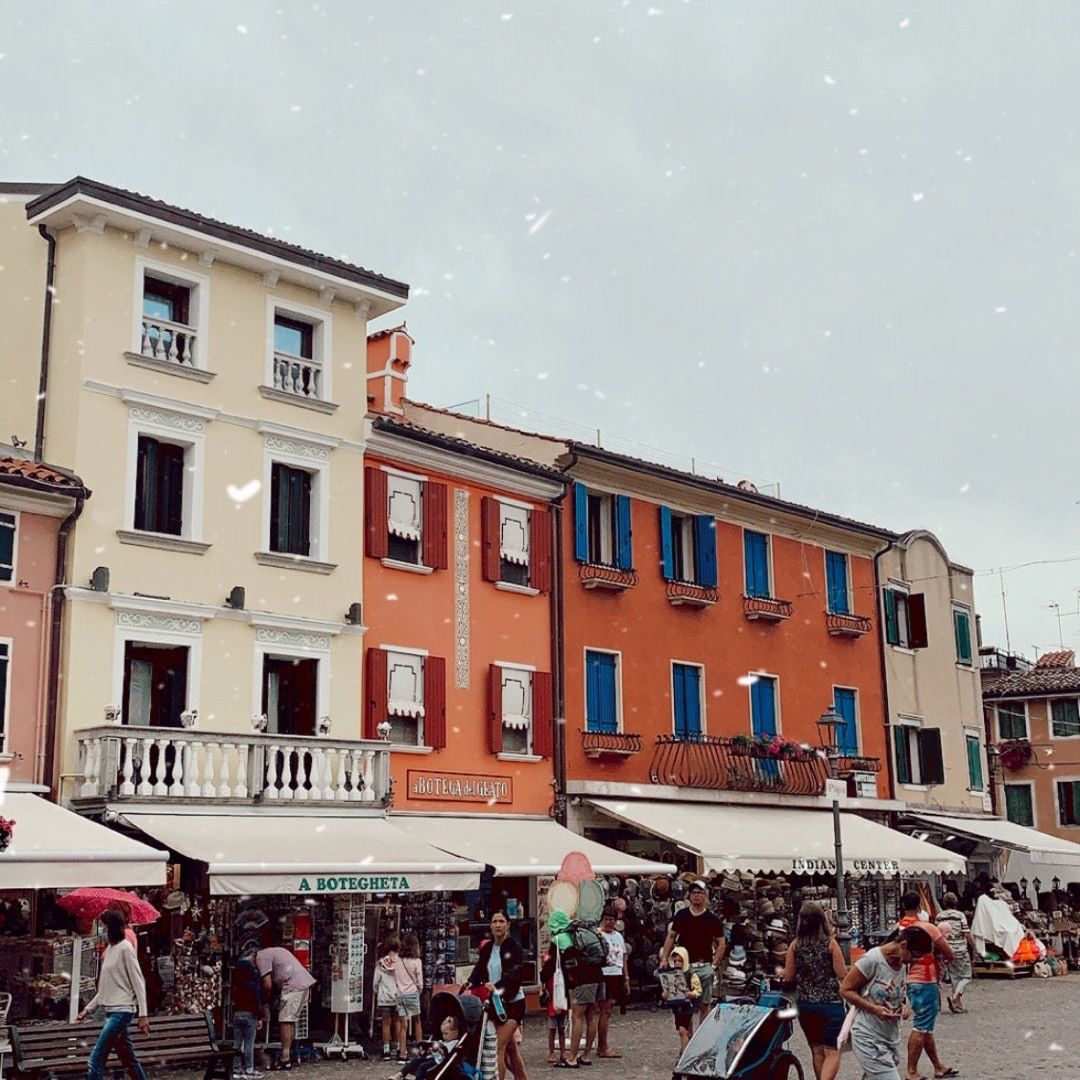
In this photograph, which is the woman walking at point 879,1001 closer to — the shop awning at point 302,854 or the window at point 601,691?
the shop awning at point 302,854

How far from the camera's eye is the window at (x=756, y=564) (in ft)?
94.6

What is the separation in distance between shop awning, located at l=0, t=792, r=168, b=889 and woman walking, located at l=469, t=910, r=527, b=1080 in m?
4.29

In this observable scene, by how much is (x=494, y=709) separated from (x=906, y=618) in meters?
13.2

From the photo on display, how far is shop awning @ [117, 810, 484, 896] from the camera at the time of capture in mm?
16719

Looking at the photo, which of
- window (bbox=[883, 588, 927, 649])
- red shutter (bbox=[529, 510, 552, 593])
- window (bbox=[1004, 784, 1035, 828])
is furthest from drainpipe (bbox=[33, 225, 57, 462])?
window (bbox=[1004, 784, 1035, 828])

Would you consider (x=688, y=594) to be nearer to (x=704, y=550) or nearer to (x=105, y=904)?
(x=704, y=550)

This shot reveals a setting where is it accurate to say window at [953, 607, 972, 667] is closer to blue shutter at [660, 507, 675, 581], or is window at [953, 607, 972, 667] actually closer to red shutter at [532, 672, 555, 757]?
blue shutter at [660, 507, 675, 581]

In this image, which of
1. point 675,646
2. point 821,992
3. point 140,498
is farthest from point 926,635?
point 821,992

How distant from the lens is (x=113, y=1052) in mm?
13922

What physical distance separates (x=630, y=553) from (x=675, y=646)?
197 centimetres

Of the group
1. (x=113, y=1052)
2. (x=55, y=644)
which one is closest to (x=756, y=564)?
(x=55, y=644)

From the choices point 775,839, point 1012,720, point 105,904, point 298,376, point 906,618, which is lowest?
point 105,904

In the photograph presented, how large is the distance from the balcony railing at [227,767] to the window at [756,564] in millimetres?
10344

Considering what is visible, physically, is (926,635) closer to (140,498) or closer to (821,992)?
(140,498)
